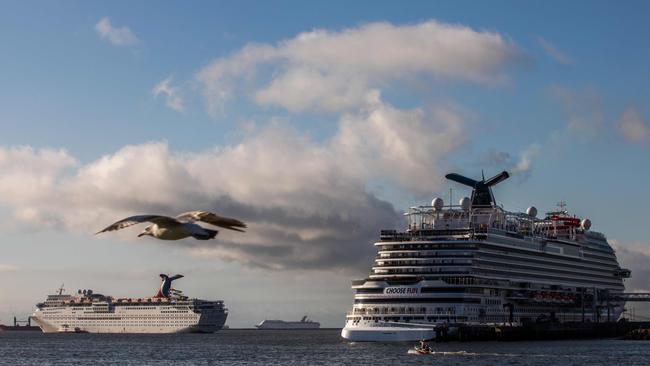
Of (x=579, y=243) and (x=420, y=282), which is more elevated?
→ (x=579, y=243)

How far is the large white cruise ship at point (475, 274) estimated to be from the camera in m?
110

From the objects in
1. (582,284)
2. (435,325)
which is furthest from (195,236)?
(582,284)

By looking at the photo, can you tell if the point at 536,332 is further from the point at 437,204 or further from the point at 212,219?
the point at 212,219

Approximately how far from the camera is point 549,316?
129750 mm

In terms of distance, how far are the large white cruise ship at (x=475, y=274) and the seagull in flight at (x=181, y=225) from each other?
85.4 m

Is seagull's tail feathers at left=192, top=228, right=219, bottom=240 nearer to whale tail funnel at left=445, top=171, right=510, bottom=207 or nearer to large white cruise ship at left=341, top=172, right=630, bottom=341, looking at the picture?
large white cruise ship at left=341, top=172, right=630, bottom=341

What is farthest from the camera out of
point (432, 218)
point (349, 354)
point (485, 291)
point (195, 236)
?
point (432, 218)

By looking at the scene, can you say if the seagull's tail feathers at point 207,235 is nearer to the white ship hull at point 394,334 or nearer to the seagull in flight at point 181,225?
the seagull in flight at point 181,225

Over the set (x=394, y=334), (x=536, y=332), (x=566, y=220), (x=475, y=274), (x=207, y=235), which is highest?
(x=566, y=220)

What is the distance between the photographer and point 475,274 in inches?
4545

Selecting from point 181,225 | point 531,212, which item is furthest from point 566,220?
point 181,225

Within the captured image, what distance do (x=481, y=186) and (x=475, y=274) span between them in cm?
3379

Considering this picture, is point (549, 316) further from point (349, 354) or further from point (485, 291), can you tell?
point (349, 354)

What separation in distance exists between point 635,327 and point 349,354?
72.2 meters
